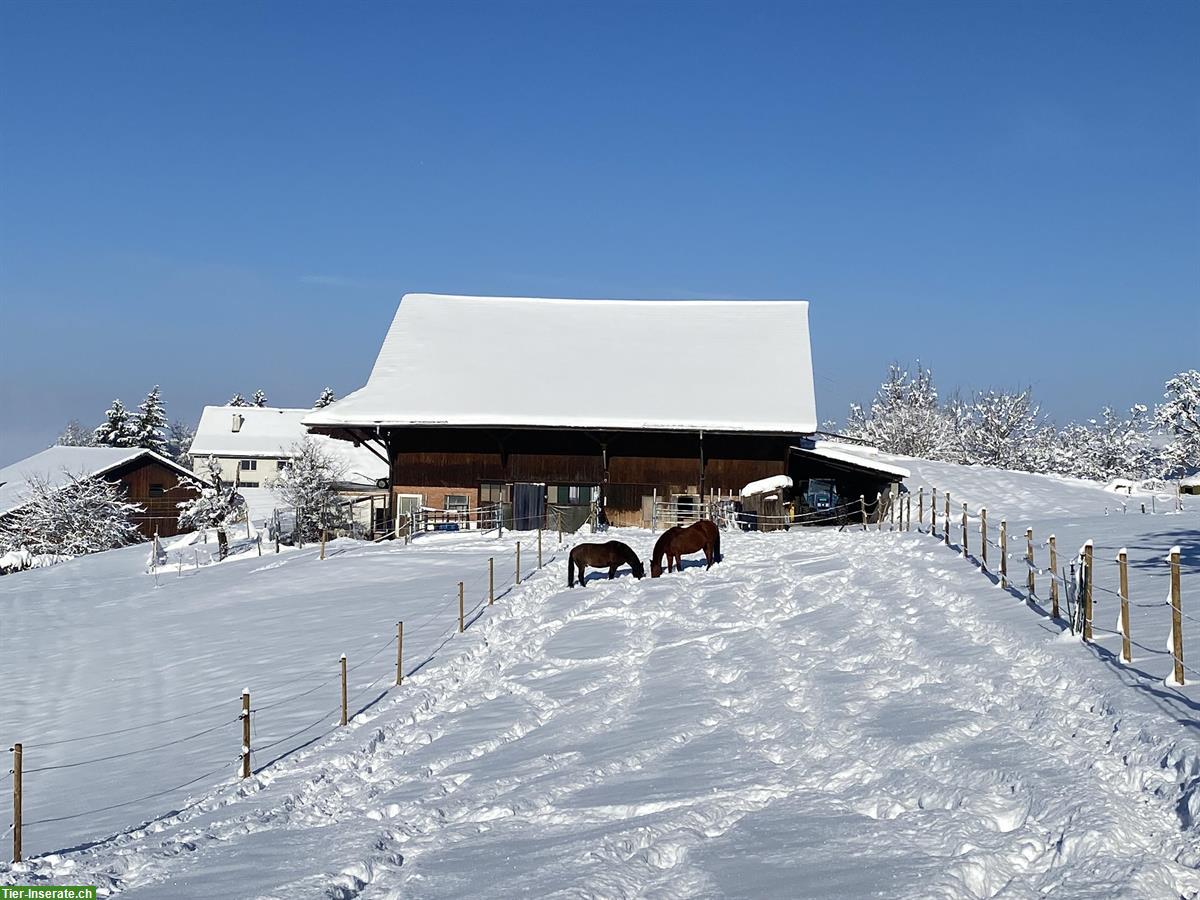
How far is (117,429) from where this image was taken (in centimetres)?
8881

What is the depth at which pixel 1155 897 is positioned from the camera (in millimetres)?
5922

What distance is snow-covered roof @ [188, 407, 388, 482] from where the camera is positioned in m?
78.4

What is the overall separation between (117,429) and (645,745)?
8831 cm

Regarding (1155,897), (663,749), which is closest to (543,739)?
(663,749)

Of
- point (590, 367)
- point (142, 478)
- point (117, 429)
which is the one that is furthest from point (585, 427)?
point (117, 429)

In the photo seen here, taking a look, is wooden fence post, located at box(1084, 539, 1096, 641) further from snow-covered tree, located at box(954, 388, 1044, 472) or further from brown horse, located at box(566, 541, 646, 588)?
snow-covered tree, located at box(954, 388, 1044, 472)

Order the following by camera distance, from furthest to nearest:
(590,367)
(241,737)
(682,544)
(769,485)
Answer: (590,367) < (769,485) < (682,544) < (241,737)

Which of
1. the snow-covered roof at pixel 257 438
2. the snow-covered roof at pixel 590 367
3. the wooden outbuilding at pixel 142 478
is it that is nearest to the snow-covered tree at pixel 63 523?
the wooden outbuilding at pixel 142 478

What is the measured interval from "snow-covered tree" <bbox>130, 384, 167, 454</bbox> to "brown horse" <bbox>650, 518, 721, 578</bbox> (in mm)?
76017

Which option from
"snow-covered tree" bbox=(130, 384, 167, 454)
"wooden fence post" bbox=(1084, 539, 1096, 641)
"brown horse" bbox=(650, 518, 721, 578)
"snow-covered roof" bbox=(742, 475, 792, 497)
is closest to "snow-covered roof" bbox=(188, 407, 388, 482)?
"snow-covered tree" bbox=(130, 384, 167, 454)

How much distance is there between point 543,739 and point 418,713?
7.52 feet

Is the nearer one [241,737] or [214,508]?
[241,737]

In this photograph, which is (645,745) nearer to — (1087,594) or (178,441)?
(1087,594)

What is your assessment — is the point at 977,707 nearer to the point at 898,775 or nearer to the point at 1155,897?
the point at 898,775
